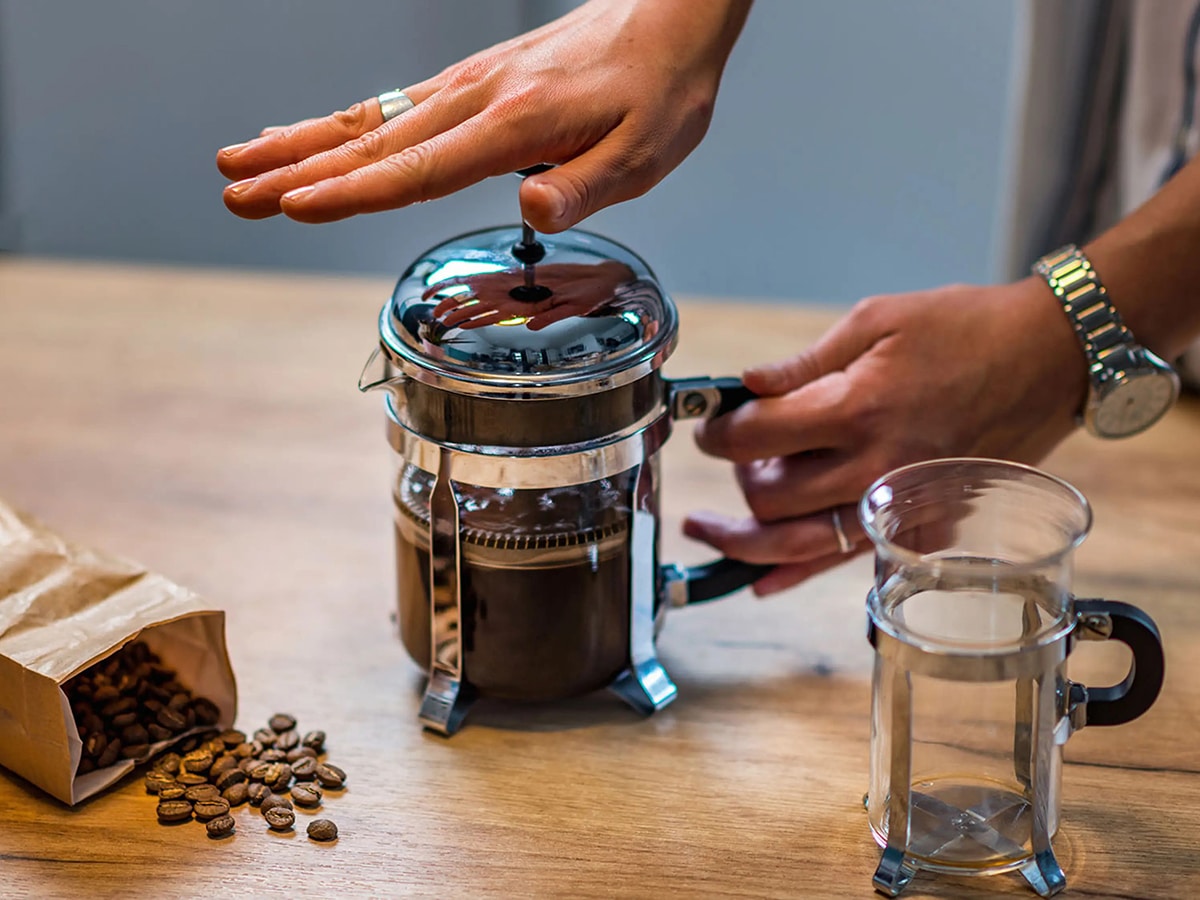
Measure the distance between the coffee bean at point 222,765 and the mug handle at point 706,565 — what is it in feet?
0.99

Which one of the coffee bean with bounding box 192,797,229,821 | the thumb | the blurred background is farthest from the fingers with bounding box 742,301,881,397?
the blurred background

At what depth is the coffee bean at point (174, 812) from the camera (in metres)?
0.80

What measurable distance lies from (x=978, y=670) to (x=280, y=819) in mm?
406

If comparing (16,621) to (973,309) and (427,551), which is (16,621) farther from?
Result: (973,309)

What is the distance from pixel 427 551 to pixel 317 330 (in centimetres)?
63

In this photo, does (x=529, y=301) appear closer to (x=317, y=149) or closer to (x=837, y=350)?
(x=317, y=149)

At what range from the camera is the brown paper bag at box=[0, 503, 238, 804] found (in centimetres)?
79

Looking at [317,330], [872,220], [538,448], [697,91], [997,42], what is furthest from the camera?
[872,220]

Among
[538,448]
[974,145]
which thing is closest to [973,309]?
[538,448]

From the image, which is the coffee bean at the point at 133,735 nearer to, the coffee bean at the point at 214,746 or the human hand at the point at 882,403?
the coffee bean at the point at 214,746

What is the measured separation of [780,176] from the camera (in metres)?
2.41

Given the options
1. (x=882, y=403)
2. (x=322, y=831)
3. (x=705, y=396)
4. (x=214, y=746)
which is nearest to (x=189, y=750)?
(x=214, y=746)

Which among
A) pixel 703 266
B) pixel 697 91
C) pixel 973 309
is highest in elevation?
pixel 697 91

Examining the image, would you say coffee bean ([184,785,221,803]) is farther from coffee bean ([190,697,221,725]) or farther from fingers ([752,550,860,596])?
fingers ([752,550,860,596])
